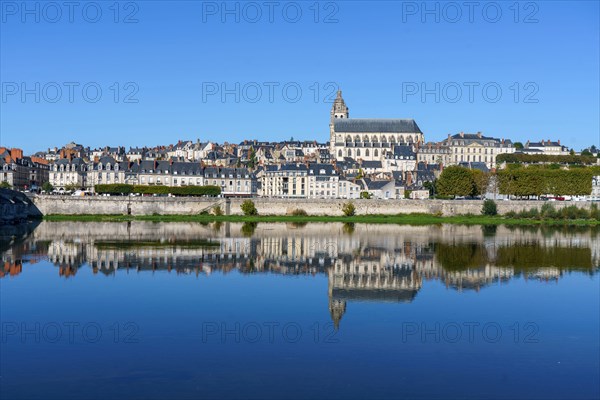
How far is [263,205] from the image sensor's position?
5134 cm

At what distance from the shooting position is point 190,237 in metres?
31.9

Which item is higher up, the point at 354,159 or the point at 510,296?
the point at 354,159

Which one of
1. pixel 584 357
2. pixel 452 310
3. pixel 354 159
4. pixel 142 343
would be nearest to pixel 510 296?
pixel 452 310

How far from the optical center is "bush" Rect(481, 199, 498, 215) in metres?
51.0

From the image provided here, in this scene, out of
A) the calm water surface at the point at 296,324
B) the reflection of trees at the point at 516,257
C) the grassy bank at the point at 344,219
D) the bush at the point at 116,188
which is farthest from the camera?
the bush at the point at 116,188

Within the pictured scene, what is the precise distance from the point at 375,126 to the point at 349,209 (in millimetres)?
35910

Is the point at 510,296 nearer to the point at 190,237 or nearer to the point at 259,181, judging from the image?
the point at 190,237

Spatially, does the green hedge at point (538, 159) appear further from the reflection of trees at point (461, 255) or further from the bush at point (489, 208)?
the reflection of trees at point (461, 255)

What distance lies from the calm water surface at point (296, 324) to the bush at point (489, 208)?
25.4 metres

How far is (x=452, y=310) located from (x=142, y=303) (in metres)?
5.89

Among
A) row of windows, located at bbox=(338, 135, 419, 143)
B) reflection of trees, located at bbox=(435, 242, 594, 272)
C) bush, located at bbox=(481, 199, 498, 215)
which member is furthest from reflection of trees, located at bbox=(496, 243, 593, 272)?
row of windows, located at bbox=(338, 135, 419, 143)

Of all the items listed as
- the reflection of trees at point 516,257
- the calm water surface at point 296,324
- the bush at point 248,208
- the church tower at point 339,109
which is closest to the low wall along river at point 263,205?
the bush at point 248,208

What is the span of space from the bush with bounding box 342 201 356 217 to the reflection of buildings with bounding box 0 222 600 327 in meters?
13.8

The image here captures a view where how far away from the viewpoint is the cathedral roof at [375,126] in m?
85.1
